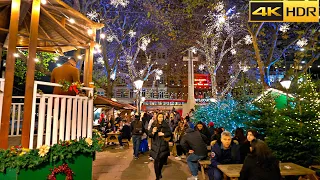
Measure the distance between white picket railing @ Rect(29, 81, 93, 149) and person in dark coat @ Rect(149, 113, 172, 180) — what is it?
1905 millimetres

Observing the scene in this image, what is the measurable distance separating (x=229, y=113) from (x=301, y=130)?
14.7ft

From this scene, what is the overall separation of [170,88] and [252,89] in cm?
3496

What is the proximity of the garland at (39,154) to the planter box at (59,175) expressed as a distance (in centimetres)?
7

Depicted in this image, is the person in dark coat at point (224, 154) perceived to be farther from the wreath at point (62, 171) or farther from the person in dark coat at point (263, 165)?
the wreath at point (62, 171)

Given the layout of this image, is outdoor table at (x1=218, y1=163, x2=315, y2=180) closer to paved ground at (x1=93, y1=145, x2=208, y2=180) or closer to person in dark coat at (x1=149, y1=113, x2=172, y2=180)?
person in dark coat at (x1=149, y1=113, x2=172, y2=180)

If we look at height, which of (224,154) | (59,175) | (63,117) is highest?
(63,117)

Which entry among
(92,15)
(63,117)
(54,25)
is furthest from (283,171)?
(92,15)

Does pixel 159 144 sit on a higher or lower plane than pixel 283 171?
higher

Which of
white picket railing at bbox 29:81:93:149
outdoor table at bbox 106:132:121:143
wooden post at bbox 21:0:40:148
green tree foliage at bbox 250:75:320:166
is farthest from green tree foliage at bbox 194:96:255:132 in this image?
wooden post at bbox 21:0:40:148

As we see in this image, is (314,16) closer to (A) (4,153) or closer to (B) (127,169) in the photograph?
(A) (4,153)

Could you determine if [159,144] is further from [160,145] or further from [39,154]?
[39,154]

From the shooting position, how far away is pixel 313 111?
20.5 feet

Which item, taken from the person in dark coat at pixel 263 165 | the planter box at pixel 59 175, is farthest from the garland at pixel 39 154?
the person in dark coat at pixel 263 165

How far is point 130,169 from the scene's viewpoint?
7.62 m
